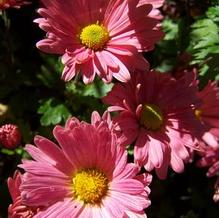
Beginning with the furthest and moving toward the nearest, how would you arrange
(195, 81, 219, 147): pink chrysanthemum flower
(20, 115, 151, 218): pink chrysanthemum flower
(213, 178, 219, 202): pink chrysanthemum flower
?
(195, 81, 219, 147): pink chrysanthemum flower < (213, 178, 219, 202): pink chrysanthemum flower < (20, 115, 151, 218): pink chrysanthemum flower

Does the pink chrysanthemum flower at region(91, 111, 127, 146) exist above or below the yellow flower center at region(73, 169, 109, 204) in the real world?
above

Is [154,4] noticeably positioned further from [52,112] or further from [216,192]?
[216,192]

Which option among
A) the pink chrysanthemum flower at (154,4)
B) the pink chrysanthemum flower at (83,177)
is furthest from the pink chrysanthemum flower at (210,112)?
the pink chrysanthemum flower at (83,177)

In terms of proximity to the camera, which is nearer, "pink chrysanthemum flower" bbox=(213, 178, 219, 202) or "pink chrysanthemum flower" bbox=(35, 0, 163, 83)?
"pink chrysanthemum flower" bbox=(35, 0, 163, 83)

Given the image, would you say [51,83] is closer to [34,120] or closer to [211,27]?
[34,120]

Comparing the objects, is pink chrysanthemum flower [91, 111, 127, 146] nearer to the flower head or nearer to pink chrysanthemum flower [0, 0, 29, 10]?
the flower head

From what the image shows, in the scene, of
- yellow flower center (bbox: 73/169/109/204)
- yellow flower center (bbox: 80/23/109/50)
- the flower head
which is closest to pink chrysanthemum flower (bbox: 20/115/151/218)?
yellow flower center (bbox: 73/169/109/204)

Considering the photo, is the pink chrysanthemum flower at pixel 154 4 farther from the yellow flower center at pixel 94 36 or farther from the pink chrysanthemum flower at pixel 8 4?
the pink chrysanthemum flower at pixel 8 4
